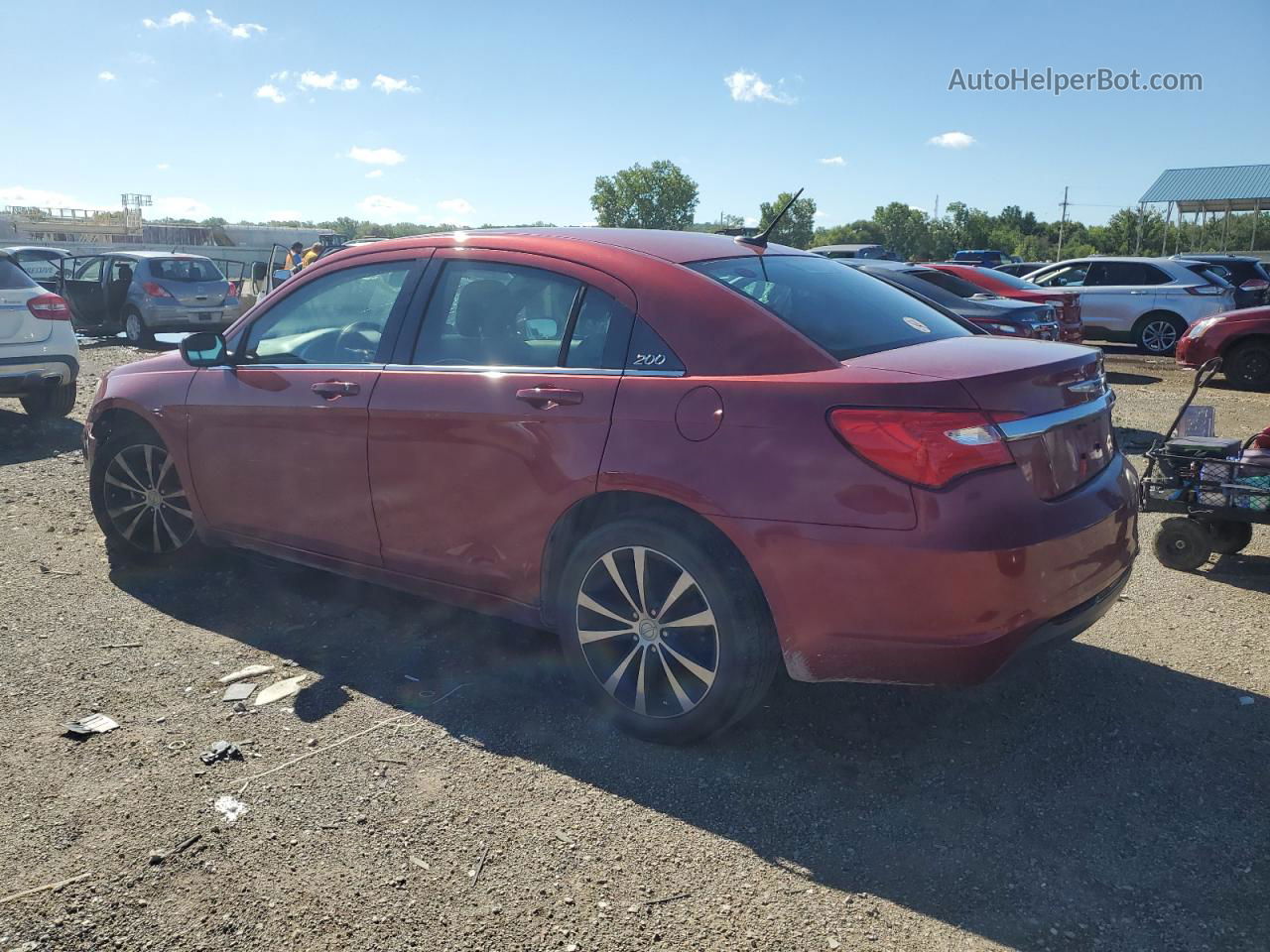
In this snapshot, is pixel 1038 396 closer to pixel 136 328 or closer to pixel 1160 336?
pixel 1160 336

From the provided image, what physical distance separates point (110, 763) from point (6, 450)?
6.50m

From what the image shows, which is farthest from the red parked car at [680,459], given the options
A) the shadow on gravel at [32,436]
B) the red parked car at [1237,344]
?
the red parked car at [1237,344]

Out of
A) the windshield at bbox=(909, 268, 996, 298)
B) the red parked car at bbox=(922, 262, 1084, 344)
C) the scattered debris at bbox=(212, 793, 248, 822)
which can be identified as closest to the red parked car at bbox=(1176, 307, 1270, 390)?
the red parked car at bbox=(922, 262, 1084, 344)

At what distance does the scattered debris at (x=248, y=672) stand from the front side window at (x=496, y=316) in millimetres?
1377

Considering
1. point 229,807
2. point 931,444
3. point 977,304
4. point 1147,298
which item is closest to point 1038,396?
point 931,444

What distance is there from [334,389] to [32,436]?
6.66 metres

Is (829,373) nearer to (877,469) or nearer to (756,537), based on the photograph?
(877,469)

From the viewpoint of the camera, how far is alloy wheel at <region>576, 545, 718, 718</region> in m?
3.14

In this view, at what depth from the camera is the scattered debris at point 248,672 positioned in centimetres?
388

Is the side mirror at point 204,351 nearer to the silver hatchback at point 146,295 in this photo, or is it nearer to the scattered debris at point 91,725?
the scattered debris at point 91,725

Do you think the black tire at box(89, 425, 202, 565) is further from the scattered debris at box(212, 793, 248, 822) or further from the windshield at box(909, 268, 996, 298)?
the windshield at box(909, 268, 996, 298)

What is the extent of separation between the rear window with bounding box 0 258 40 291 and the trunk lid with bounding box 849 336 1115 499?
8262 millimetres

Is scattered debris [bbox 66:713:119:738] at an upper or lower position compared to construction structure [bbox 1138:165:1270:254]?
lower

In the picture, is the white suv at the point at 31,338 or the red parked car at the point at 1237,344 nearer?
the white suv at the point at 31,338
